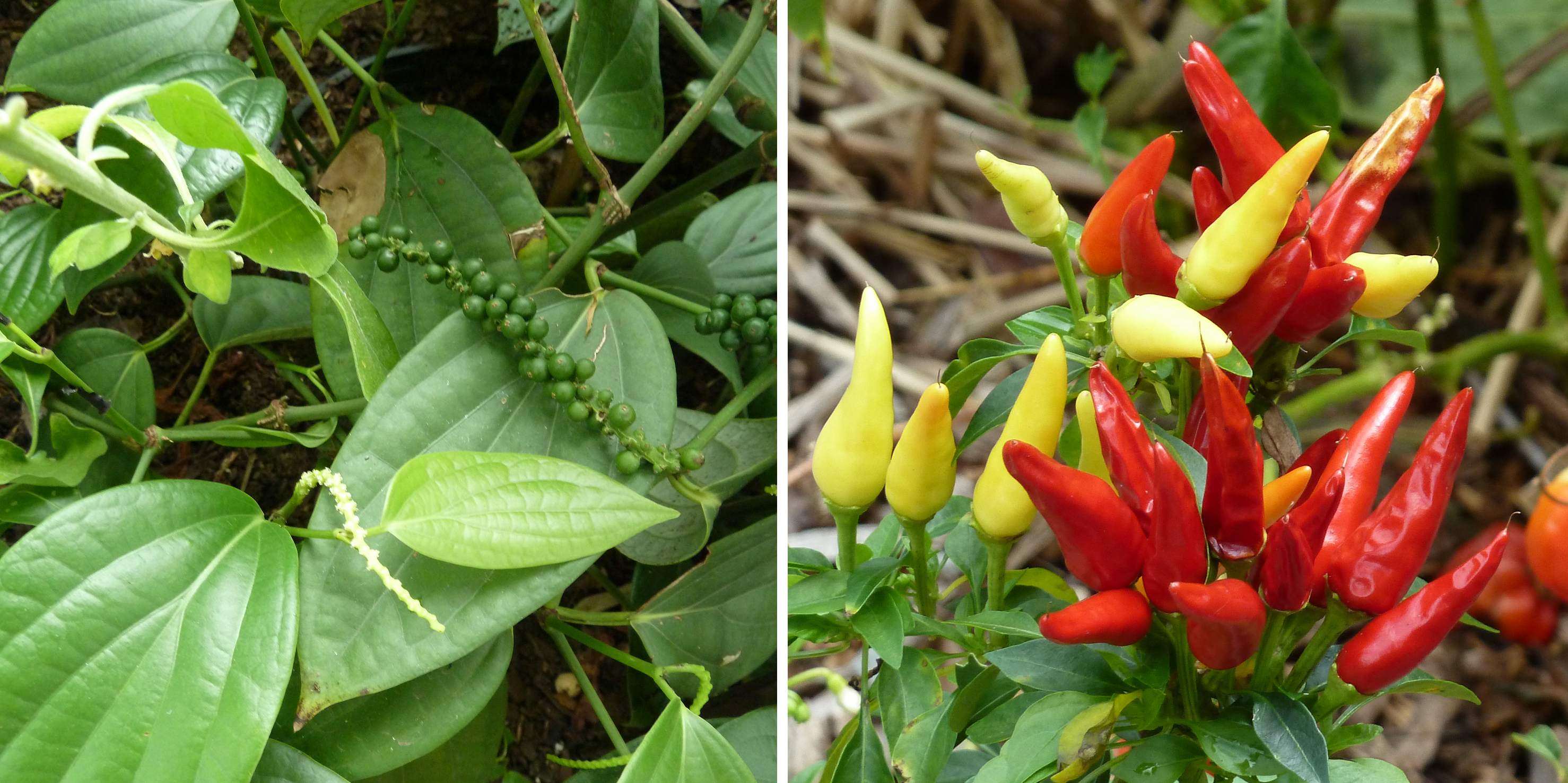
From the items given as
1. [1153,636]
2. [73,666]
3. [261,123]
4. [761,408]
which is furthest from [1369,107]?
[73,666]

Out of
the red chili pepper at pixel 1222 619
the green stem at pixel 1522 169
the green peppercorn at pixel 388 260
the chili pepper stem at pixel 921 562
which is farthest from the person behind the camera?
the green stem at pixel 1522 169

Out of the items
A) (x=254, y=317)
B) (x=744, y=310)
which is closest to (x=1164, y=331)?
(x=744, y=310)

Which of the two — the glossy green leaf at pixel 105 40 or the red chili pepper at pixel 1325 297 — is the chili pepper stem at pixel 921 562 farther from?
the glossy green leaf at pixel 105 40

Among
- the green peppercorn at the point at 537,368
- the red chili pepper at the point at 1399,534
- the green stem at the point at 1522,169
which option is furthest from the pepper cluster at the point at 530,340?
the green stem at the point at 1522,169

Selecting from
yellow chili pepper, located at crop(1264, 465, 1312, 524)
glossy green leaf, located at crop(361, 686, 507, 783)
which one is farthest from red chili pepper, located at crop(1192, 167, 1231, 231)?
glossy green leaf, located at crop(361, 686, 507, 783)

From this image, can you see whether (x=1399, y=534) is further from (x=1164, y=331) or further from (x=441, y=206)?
(x=441, y=206)

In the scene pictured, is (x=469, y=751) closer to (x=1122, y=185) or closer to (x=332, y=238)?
(x=332, y=238)

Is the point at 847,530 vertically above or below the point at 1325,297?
below

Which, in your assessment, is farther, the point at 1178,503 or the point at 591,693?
the point at 591,693
